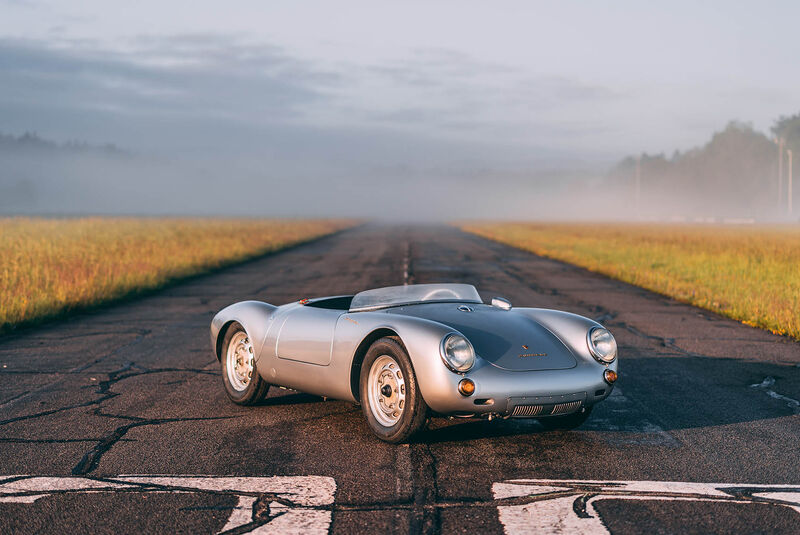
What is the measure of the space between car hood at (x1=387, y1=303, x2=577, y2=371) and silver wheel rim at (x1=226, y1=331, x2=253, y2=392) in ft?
5.15

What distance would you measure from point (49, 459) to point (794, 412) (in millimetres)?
5566

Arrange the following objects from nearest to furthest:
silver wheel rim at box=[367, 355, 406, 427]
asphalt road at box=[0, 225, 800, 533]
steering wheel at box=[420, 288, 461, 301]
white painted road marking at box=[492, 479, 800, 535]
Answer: white painted road marking at box=[492, 479, 800, 535], asphalt road at box=[0, 225, 800, 533], silver wheel rim at box=[367, 355, 406, 427], steering wheel at box=[420, 288, 461, 301]

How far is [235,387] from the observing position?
273 inches

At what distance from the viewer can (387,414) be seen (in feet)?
18.5

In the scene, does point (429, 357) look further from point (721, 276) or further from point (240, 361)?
point (721, 276)

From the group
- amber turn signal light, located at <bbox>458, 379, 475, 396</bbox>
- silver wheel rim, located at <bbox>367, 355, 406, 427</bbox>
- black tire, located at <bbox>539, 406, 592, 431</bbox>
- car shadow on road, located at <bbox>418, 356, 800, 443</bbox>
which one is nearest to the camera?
amber turn signal light, located at <bbox>458, 379, 475, 396</bbox>

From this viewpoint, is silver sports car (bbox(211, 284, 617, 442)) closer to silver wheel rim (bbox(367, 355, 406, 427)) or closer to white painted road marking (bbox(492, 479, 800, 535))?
silver wheel rim (bbox(367, 355, 406, 427))

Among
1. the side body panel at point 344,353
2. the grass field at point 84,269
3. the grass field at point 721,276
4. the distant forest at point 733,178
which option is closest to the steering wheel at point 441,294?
the side body panel at point 344,353

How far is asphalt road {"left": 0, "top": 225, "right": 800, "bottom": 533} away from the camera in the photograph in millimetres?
4090

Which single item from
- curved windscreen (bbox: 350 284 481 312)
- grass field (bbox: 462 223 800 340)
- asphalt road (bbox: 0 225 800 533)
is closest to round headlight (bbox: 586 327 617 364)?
asphalt road (bbox: 0 225 800 533)

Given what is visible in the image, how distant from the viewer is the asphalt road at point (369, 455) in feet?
13.4

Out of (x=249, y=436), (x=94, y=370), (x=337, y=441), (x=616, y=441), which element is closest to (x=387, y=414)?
(x=337, y=441)

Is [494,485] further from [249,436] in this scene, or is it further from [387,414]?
[249,436]

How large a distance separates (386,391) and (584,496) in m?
1.62
